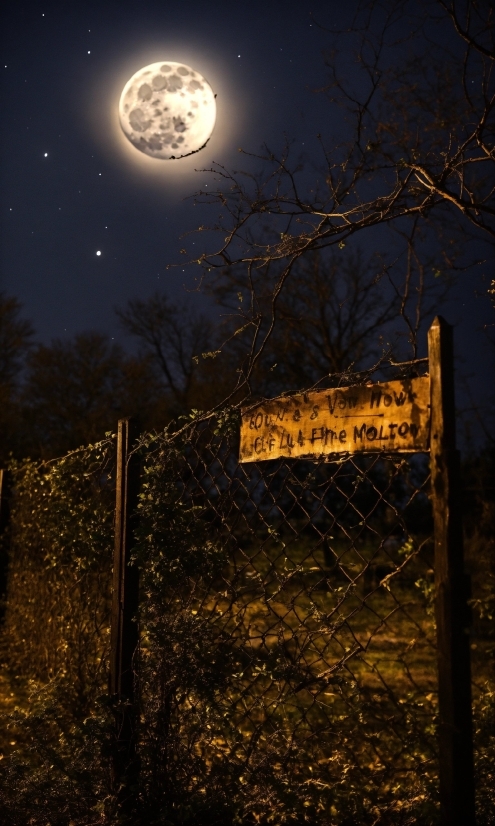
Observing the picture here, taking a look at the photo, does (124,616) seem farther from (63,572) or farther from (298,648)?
(63,572)

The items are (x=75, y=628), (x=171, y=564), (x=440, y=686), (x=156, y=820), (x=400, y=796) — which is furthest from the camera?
(x=75, y=628)

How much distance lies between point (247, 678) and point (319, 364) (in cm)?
1361

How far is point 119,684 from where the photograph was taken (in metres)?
3.21

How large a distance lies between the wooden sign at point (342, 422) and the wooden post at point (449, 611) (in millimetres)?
59

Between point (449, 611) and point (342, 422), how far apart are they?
67 cm

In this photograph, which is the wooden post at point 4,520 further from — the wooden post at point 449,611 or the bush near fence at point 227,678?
the wooden post at point 449,611

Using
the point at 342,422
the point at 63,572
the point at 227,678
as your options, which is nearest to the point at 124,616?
the point at 227,678

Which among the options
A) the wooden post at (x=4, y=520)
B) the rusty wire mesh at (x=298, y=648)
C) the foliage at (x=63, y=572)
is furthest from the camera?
the wooden post at (x=4, y=520)

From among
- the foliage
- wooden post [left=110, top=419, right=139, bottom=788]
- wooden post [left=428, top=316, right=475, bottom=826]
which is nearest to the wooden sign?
wooden post [left=428, top=316, right=475, bottom=826]

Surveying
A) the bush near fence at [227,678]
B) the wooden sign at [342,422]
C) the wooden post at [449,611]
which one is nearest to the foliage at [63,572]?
the bush near fence at [227,678]

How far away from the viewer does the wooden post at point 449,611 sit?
1.88 meters

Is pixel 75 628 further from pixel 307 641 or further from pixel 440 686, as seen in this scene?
pixel 440 686

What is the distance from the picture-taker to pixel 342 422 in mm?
2330

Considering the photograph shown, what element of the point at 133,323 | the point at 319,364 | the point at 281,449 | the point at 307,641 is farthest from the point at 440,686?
the point at 133,323
